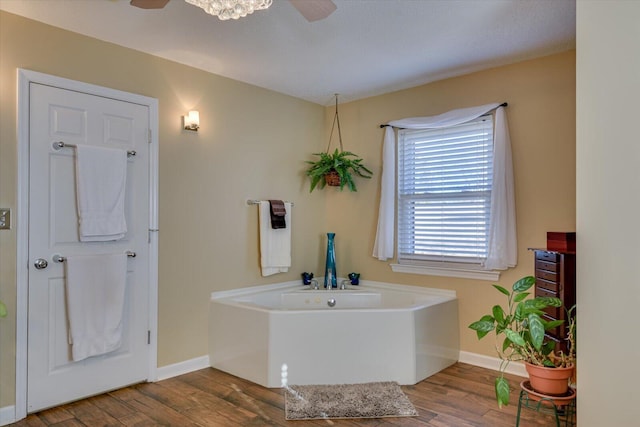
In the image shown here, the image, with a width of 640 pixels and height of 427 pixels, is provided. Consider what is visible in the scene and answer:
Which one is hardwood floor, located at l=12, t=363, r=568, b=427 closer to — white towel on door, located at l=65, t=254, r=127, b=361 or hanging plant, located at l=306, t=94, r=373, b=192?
white towel on door, located at l=65, t=254, r=127, b=361

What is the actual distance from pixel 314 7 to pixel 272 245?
2395 mm

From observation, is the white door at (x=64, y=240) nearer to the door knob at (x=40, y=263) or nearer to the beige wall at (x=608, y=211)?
the door knob at (x=40, y=263)

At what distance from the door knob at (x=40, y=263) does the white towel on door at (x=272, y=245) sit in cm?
172

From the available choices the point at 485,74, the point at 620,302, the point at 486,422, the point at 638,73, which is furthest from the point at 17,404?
the point at 485,74

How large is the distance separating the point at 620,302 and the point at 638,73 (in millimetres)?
895

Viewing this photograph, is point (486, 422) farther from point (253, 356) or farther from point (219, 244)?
point (219, 244)

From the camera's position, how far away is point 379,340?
127 inches

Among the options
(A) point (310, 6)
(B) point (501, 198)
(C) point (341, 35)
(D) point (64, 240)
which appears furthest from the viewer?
(B) point (501, 198)

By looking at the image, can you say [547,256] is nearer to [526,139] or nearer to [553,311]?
[553,311]

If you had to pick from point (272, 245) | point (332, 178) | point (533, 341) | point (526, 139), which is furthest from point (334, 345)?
point (526, 139)

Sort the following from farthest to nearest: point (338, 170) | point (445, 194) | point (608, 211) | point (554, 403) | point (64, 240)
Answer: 1. point (338, 170)
2. point (445, 194)
3. point (64, 240)
4. point (554, 403)
5. point (608, 211)

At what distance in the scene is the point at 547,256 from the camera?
8.35 ft

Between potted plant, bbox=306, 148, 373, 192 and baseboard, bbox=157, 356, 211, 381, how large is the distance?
1904 millimetres

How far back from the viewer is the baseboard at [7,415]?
2568mm
